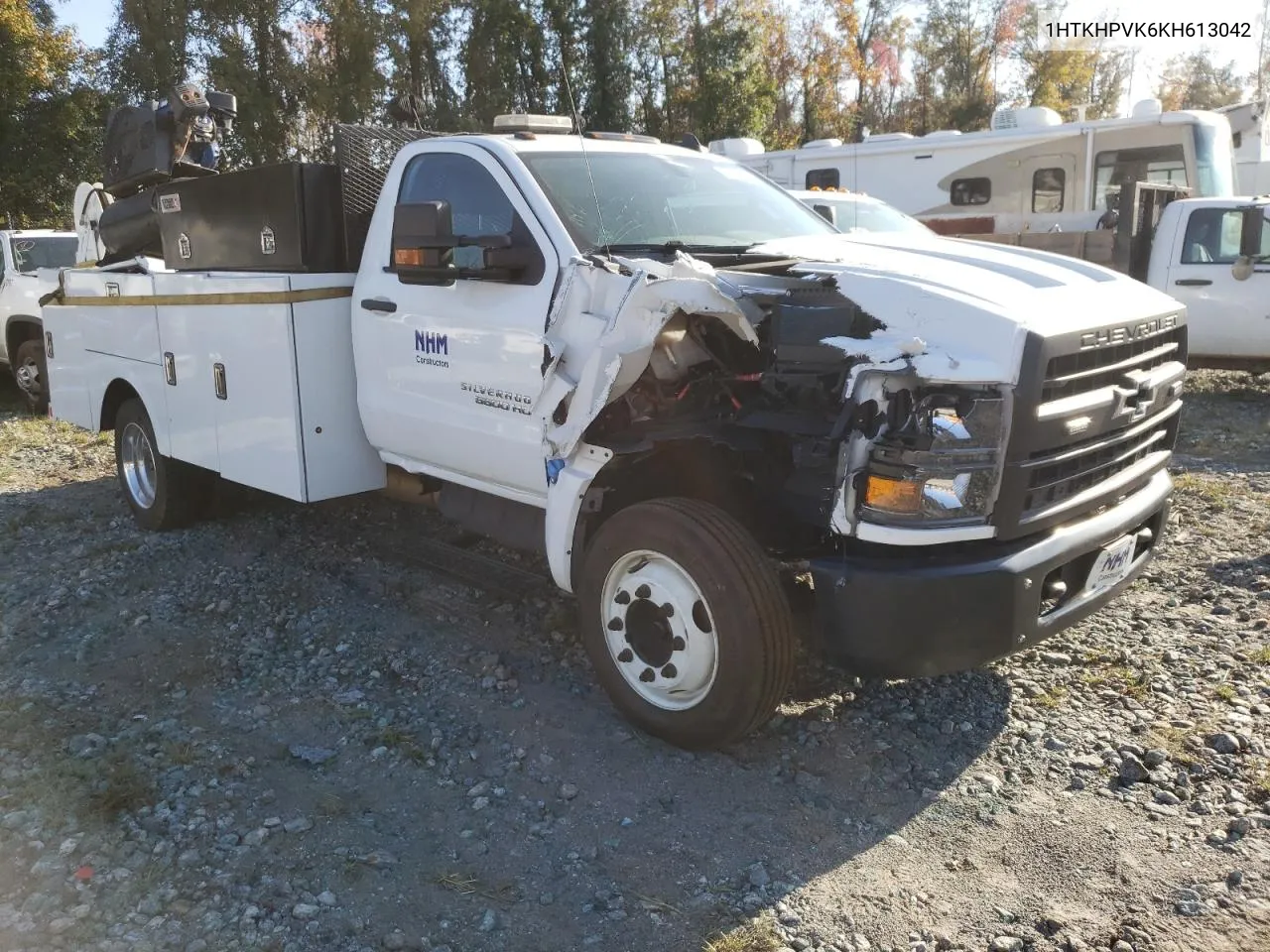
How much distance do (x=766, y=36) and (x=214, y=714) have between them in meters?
30.3

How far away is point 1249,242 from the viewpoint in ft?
32.9

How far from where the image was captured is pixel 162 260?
6.87 m

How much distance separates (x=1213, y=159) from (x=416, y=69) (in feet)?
58.9

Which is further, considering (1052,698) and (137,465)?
(137,465)

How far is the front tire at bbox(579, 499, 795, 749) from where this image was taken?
3510 millimetres

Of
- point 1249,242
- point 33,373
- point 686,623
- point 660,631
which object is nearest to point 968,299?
point 686,623

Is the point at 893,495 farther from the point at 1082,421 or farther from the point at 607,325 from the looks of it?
the point at 607,325

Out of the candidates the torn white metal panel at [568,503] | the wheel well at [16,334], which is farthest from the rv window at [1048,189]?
the wheel well at [16,334]

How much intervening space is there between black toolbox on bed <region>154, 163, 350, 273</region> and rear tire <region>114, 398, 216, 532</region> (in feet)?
3.96

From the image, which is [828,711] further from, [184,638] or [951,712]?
[184,638]

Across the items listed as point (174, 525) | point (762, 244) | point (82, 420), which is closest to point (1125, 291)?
point (762, 244)

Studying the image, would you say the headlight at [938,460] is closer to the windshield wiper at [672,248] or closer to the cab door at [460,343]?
the windshield wiper at [672,248]

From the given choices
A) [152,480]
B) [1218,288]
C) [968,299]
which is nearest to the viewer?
[968,299]

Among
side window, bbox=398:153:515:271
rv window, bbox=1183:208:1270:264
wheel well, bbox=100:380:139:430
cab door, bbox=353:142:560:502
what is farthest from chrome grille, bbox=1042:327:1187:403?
rv window, bbox=1183:208:1270:264
